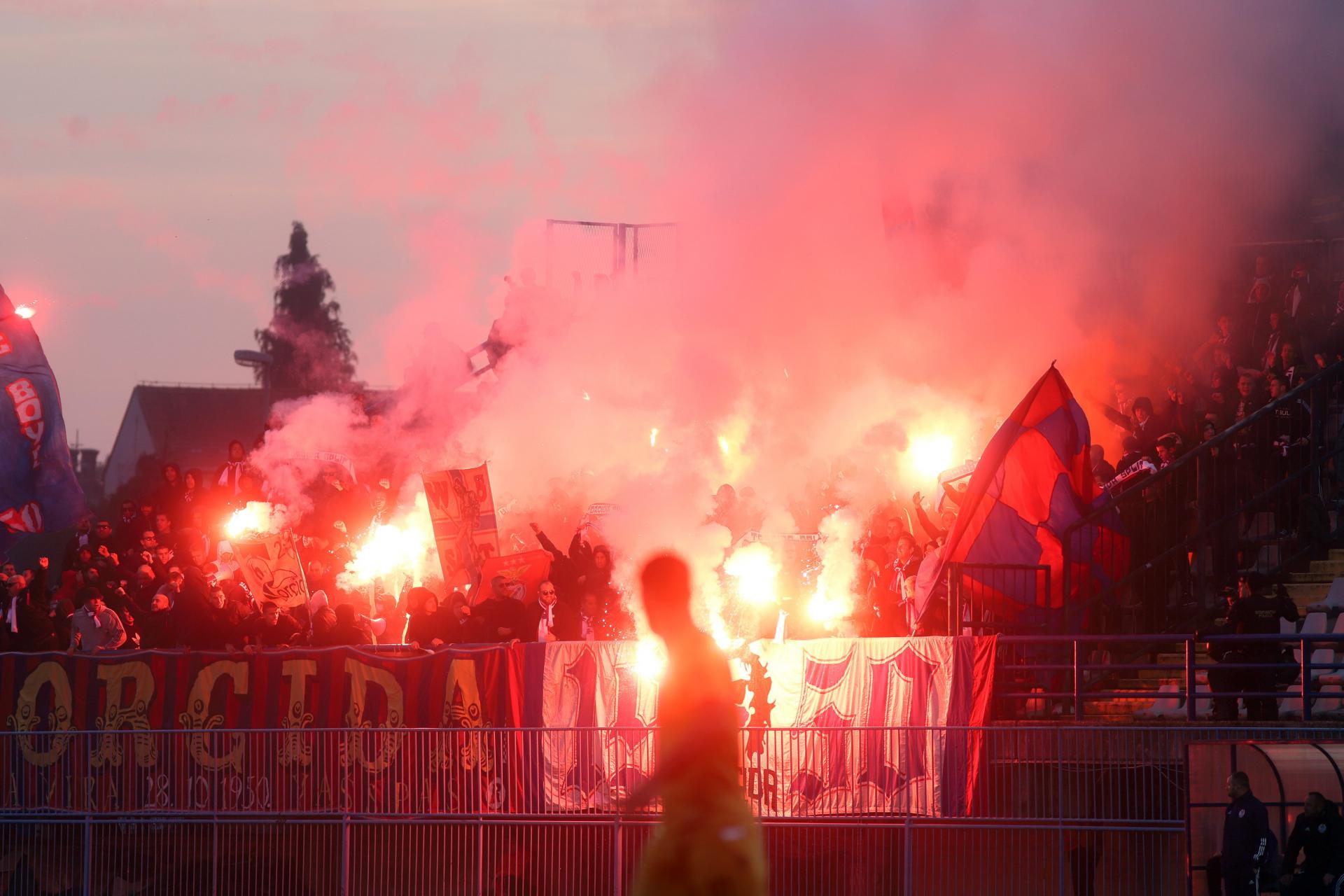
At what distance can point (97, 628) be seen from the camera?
1623 cm

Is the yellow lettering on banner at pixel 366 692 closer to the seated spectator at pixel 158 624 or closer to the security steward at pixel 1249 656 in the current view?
the seated spectator at pixel 158 624

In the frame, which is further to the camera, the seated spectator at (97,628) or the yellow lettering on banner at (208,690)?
the seated spectator at (97,628)

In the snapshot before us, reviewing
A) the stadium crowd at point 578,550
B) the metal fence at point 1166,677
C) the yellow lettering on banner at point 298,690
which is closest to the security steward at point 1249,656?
the metal fence at point 1166,677

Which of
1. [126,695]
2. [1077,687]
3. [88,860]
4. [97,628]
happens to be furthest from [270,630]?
[1077,687]

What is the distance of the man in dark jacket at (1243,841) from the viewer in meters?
11.0

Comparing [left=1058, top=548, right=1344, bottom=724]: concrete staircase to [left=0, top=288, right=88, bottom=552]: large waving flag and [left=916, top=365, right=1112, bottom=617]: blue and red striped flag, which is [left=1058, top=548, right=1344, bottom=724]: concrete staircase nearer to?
[left=916, top=365, right=1112, bottom=617]: blue and red striped flag

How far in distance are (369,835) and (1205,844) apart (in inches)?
230

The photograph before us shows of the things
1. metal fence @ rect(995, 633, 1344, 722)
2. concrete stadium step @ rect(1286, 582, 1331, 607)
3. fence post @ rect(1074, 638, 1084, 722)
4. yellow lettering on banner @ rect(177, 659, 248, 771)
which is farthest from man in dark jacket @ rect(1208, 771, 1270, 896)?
yellow lettering on banner @ rect(177, 659, 248, 771)

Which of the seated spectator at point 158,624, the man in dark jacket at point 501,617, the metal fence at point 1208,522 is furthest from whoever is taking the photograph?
the seated spectator at point 158,624

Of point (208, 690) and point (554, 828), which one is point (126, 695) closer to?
point (208, 690)

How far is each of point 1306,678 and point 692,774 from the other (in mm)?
8055

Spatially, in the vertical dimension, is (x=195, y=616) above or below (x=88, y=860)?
above

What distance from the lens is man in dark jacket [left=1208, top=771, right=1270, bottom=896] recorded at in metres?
11.0

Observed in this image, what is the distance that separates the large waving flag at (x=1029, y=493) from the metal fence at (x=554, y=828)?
105 inches
